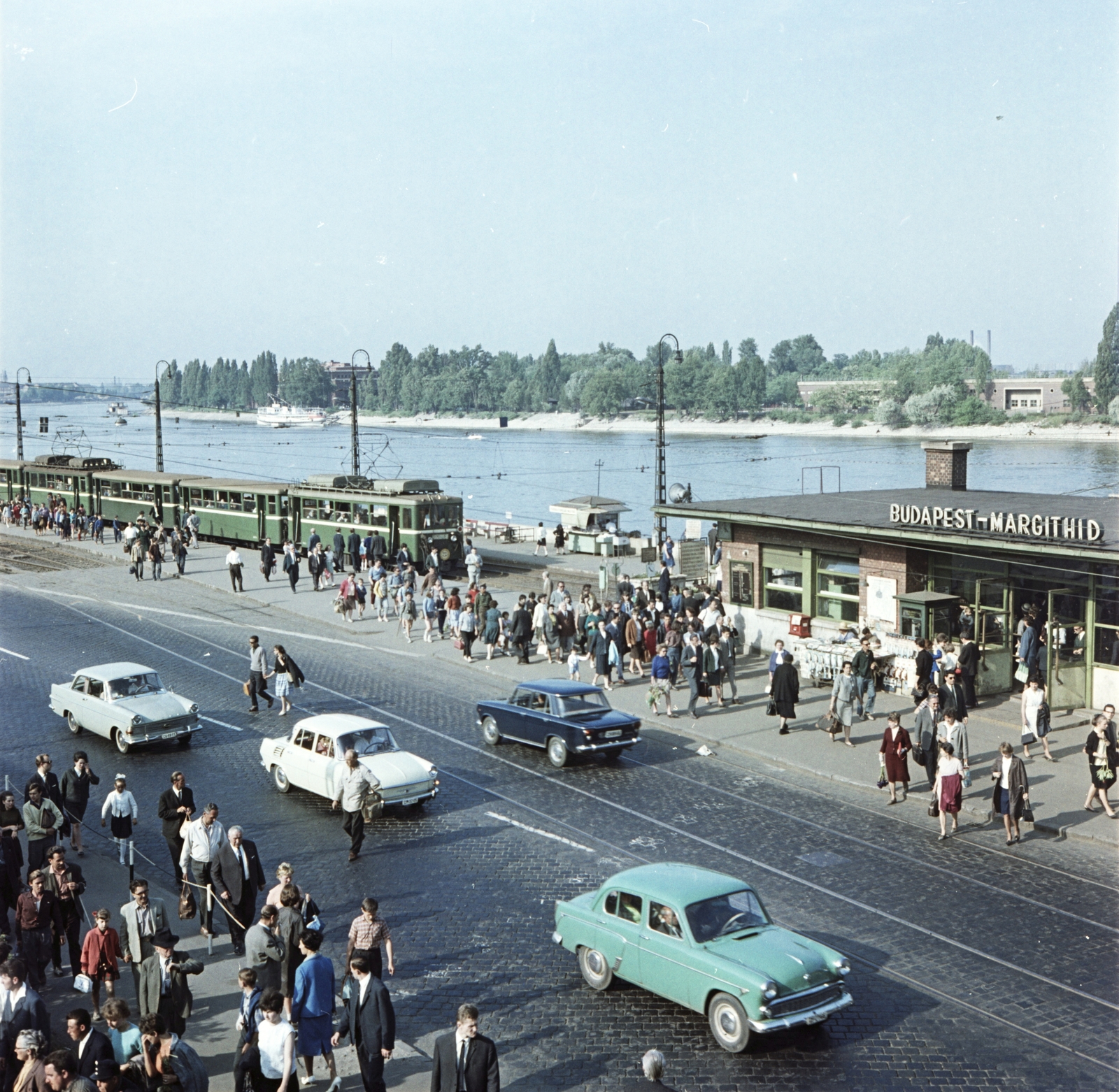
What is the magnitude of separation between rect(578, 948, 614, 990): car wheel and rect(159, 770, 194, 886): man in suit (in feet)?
17.6

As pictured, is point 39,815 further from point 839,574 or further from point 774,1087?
point 839,574

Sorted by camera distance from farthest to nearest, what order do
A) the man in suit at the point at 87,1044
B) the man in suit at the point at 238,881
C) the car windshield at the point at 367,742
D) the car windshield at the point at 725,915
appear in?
the car windshield at the point at 367,742
the man in suit at the point at 238,881
the car windshield at the point at 725,915
the man in suit at the point at 87,1044

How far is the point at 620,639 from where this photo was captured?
89.6 feet

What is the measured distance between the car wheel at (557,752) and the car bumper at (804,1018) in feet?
31.6

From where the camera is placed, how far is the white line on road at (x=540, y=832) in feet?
54.3

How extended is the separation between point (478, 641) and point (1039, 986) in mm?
21319

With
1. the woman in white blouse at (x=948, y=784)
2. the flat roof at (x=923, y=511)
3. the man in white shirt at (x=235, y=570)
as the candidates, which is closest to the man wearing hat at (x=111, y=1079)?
the woman in white blouse at (x=948, y=784)

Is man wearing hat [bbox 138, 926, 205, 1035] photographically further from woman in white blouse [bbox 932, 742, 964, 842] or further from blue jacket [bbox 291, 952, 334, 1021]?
woman in white blouse [bbox 932, 742, 964, 842]

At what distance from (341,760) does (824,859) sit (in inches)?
274

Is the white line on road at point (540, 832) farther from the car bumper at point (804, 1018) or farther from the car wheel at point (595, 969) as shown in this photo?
the car bumper at point (804, 1018)

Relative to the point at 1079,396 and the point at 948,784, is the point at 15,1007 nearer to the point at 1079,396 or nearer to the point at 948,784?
the point at 948,784

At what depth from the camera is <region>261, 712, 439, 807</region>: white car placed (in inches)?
706

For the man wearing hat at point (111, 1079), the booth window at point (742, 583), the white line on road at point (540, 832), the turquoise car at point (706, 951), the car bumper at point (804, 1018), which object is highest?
the booth window at point (742, 583)

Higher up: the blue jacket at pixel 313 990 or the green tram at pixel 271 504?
the green tram at pixel 271 504
